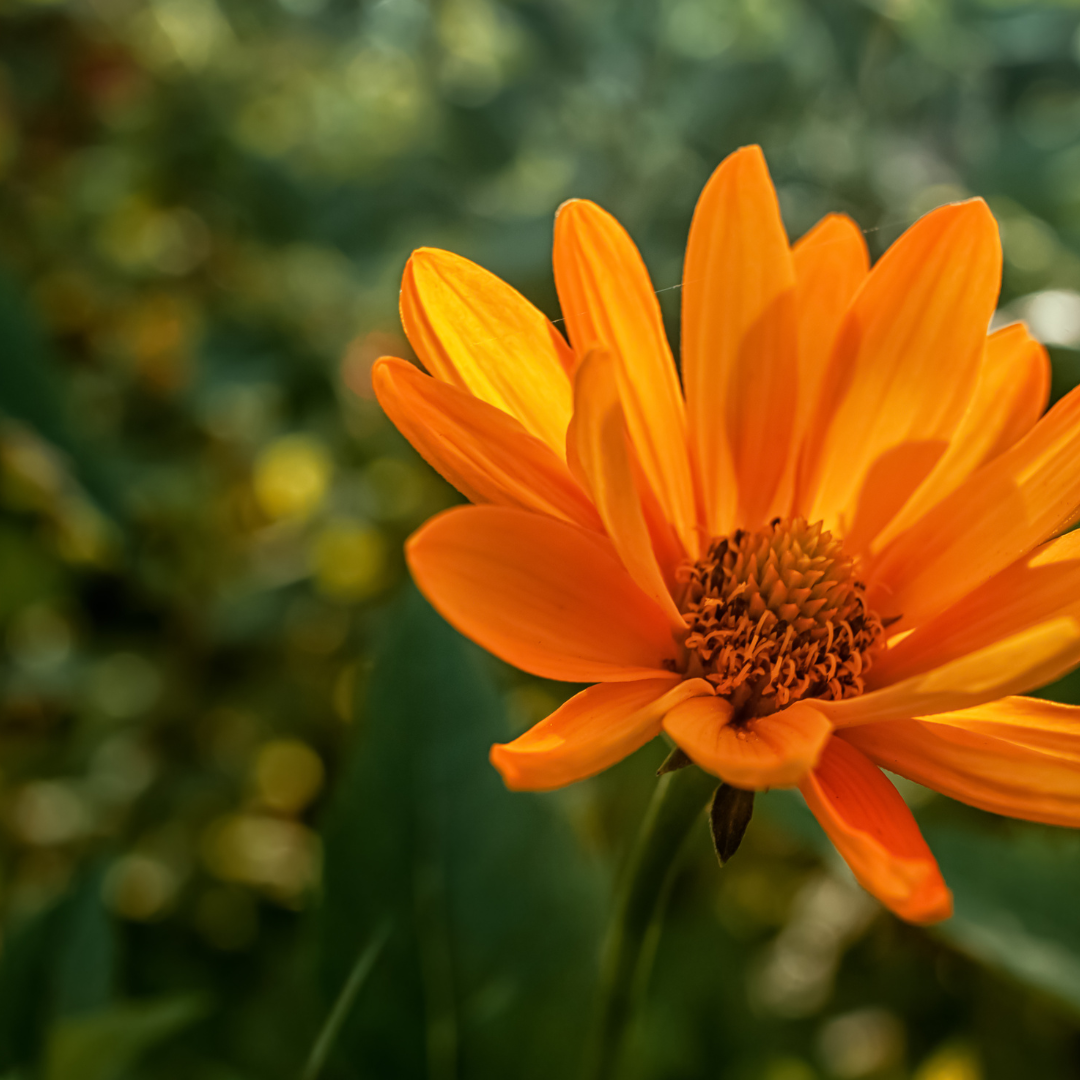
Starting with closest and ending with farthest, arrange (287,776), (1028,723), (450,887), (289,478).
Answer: (1028,723), (450,887), (287,776), (289,478)

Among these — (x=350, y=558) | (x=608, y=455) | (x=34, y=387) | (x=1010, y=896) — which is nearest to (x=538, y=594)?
(x=608, y=455)

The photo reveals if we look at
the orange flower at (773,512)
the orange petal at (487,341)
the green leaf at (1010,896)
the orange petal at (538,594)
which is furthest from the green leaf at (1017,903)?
the orange petal at (487,341)

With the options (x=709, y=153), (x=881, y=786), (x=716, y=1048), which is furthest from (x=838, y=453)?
(x=709, y=153)

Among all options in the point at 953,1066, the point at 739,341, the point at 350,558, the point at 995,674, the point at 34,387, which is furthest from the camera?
the point at 350,558

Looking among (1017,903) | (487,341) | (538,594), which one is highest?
(487,341)

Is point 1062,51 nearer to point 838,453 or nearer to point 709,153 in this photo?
point 709,153

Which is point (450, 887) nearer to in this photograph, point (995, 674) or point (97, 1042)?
point (97, 1042)
